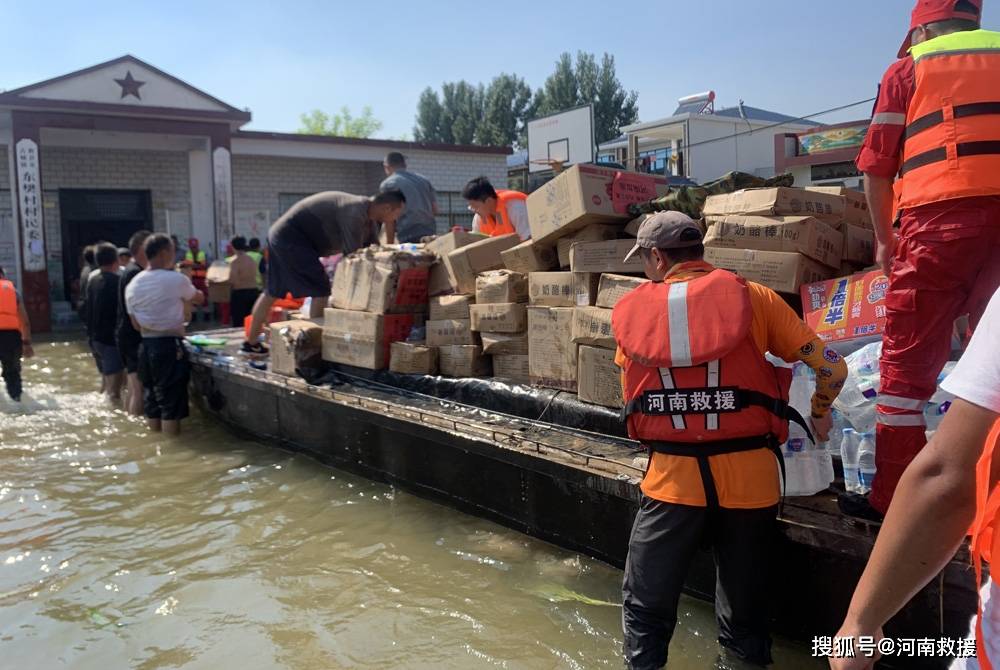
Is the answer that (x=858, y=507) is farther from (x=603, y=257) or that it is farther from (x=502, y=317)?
(x=502, y=317)

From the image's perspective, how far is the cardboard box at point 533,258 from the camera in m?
4.94

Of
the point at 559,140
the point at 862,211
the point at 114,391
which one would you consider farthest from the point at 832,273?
the point at 559,140

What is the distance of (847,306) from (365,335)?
3389 millimetres

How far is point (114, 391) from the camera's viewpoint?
906 cm

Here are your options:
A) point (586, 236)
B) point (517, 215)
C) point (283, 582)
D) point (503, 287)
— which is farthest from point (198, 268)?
point (586, 236)

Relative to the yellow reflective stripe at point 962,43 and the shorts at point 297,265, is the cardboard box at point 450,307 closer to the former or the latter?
the shorts at point 297,265

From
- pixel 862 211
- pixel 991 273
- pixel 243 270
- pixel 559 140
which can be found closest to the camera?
pixel 991 273

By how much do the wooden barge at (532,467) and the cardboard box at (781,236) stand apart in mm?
1086

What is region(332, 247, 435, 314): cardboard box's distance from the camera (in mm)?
5648

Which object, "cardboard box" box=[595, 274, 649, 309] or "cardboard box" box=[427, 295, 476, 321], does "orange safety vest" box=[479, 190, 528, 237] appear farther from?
"cardboard box" box=[595, 274, 649, 309]

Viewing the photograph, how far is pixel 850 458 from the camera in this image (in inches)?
123

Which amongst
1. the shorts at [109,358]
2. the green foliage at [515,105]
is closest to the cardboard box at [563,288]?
the shorts at [109,358]

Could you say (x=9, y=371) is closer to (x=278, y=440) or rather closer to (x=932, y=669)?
(x=278, y=440)

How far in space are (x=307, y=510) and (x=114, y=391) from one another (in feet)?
16.6
